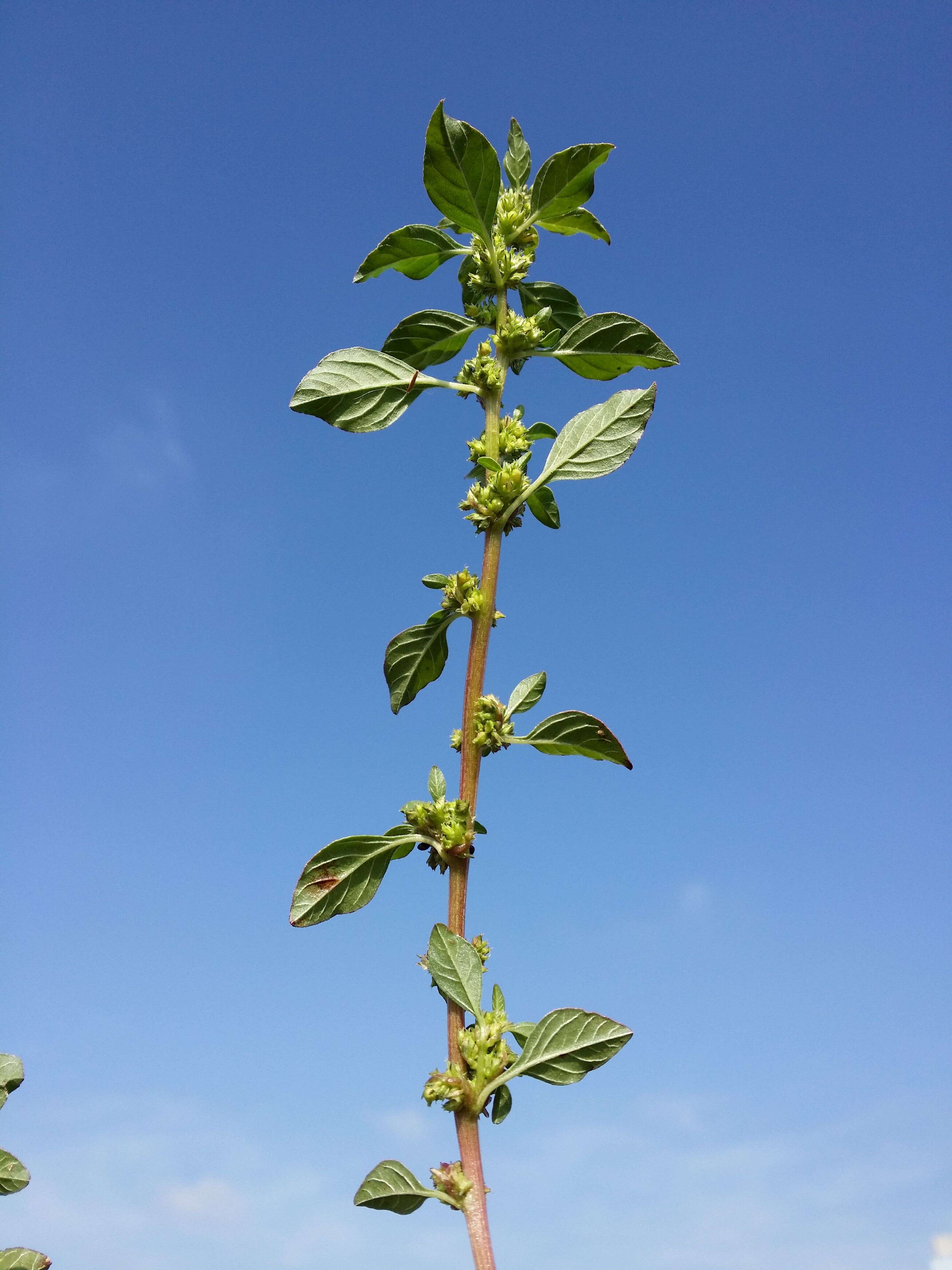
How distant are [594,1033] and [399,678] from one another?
1.14 meters

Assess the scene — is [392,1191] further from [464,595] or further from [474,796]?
[464,595]

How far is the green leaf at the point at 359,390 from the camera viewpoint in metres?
2.70

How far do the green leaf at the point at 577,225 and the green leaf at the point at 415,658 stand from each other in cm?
132

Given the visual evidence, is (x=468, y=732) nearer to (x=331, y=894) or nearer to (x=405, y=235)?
(x=331, y=894)

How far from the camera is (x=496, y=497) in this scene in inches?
103

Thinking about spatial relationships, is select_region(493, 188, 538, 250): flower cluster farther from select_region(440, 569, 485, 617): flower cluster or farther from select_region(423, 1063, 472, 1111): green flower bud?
select_region(423, 1063, 472, 1111): green flower bud

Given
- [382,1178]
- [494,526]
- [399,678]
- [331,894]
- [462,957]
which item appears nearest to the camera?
[382,1178]

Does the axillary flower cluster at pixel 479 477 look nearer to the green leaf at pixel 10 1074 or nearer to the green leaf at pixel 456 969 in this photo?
the green leaf at pixel 456 969

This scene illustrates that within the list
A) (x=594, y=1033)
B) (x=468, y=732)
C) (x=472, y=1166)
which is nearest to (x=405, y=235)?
(x=468, y=732)

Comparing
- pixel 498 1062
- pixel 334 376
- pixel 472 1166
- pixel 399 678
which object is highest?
pixel 334 376

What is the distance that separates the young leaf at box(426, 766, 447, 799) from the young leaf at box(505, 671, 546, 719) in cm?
28

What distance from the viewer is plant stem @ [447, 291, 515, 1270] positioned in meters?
2.05

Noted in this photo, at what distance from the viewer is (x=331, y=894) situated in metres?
2.44

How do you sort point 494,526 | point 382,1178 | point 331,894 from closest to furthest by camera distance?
point 382,1178 → point 331,894 → point 494,526
